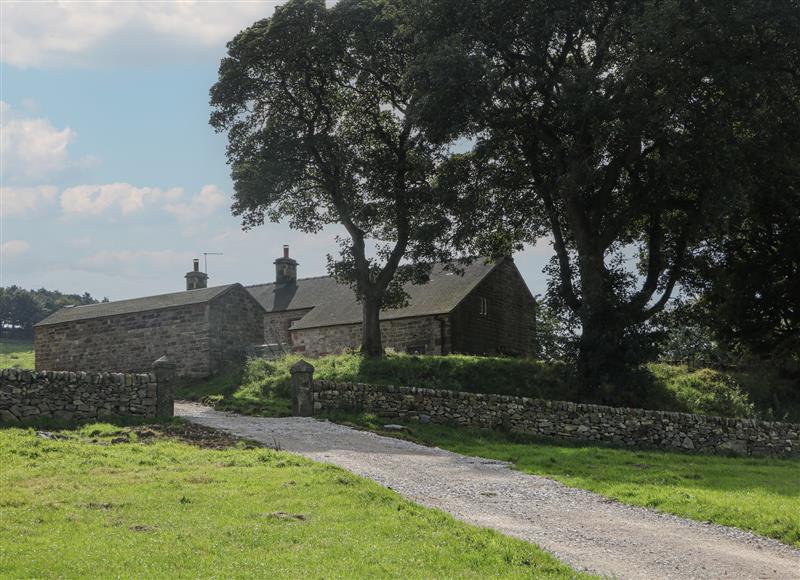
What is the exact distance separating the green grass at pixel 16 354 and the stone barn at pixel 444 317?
54.6 ft

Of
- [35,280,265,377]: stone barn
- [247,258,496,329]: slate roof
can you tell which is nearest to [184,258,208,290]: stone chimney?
[247,258,496,329]: slate roof

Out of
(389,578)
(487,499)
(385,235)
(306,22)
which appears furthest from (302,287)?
(389,578)

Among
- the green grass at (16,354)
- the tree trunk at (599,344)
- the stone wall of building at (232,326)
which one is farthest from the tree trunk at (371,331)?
the green grass at (16,354)

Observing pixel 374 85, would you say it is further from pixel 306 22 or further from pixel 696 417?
pixel 696 417

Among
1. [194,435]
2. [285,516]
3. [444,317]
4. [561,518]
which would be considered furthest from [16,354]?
[561,518]

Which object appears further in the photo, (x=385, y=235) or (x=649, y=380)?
(x=385, y=235)

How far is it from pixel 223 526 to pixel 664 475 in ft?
36.8

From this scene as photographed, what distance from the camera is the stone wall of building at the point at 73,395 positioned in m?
21.2

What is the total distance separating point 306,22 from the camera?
35344 millimetres

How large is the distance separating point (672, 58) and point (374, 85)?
13821mm

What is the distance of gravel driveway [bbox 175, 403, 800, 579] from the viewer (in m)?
11.1

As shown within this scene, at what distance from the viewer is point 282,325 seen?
182 feet

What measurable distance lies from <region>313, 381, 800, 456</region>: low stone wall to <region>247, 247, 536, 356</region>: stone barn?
48.7ft

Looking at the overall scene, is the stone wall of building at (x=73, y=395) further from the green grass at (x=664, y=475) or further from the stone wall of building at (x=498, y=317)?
the stone wall of building at (x=498, y=317)
